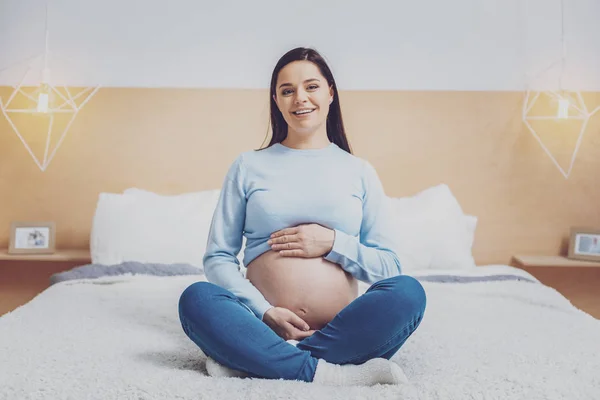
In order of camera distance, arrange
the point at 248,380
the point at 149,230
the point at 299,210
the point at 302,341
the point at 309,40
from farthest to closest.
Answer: the point at 309,40
the point at 149,230
the point at 299,210
the point at 302,341
the point at 248,380

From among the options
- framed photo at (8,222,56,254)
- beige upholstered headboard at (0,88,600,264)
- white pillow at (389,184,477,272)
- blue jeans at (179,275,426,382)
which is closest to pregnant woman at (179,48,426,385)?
blue jeans at (179,275,426,382)

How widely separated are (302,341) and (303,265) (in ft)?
0.57

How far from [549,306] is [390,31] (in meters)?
1.45

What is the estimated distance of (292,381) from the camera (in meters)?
1.12

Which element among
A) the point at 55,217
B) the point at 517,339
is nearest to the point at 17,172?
the point at 55,217

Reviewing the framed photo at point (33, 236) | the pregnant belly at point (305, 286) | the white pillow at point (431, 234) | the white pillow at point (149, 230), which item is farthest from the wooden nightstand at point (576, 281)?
the framed photo at point (33, 236)

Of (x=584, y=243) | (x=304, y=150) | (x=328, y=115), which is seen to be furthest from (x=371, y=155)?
(x=304, y=150)

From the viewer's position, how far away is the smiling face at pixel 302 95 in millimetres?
1471

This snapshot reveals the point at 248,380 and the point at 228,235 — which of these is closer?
the point at 248,380

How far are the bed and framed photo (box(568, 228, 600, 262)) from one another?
43 cm

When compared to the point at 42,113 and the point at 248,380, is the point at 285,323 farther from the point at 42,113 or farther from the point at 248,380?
the point at 42,113

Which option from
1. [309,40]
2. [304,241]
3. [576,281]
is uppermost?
[309,40]

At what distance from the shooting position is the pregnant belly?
4.48 feet

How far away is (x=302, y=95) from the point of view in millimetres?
1459
